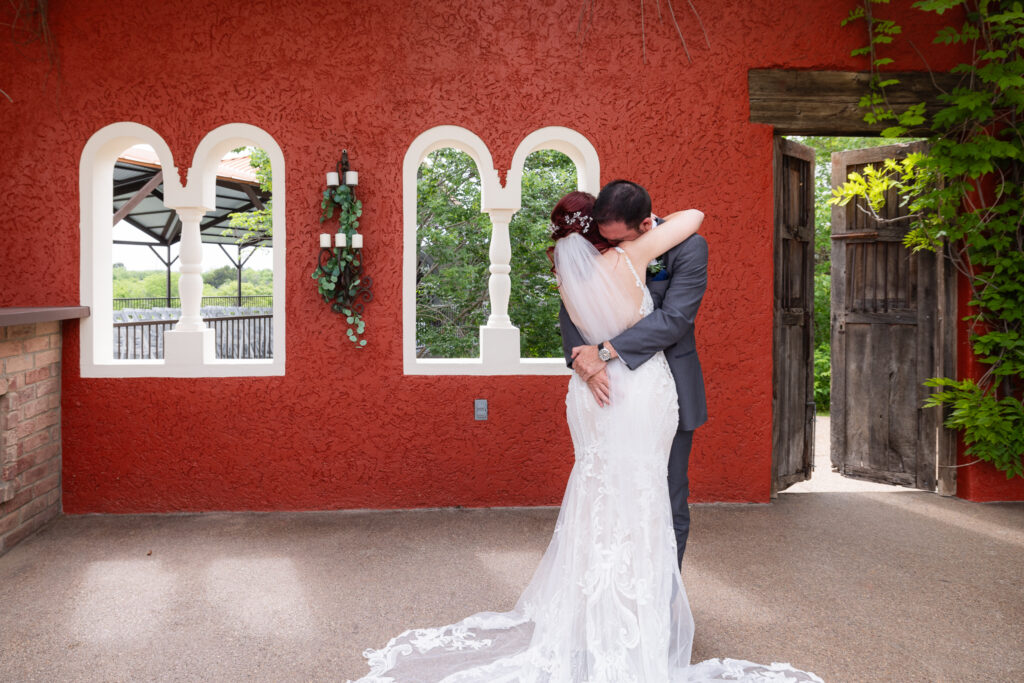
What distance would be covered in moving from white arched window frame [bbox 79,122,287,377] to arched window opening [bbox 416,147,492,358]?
Result: 3.15 metres

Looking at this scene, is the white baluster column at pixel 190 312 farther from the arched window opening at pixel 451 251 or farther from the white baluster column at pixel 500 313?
the arched window opening at pixel 451 251

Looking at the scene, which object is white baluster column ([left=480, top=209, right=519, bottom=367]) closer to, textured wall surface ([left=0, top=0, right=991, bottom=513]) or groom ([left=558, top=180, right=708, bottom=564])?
textured wall surface ([left=0, top=0, right=991, bottom=513])

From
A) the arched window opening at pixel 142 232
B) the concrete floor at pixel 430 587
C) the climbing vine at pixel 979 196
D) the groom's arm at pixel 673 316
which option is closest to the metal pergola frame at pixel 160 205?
the arched window opening at pixel 142 232

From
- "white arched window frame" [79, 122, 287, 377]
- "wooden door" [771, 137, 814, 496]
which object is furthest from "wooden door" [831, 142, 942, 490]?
"white arched window frame" [79, 122, 287, 377]

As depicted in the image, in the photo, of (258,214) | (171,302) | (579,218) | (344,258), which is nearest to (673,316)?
(579,218)

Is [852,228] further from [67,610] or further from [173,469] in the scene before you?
[67,610]

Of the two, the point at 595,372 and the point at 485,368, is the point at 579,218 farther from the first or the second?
the point at 485,368

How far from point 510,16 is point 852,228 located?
8.62 ft

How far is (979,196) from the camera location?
396cm

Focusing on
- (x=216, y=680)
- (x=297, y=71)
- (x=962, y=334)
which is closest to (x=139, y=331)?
(x=297, y=71)

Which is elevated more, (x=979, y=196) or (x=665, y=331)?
(x=979, y=196)

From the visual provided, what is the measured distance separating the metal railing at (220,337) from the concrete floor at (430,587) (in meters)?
4.04

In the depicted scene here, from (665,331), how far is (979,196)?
2994 millimetres

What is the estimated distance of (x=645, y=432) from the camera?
2.12m
